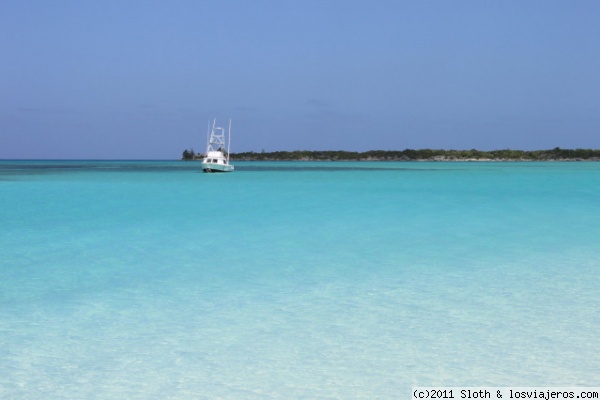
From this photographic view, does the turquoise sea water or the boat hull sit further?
the boat hull

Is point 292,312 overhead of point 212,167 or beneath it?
overhead

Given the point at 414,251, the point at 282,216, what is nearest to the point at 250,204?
the point at 282,216

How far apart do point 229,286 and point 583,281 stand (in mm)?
4836

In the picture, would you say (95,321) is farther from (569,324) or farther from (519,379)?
(569,324)

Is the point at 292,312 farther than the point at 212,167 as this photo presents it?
No

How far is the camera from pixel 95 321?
275 inches

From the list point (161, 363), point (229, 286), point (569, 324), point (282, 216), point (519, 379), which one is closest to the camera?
point (519, 379)

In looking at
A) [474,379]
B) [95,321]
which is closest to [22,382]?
[95,321]

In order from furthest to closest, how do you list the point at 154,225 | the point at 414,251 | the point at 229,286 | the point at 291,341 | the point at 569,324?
the point at 154,225
the point at 414,251
the point at 229,286
the point at 569,324
the point at 291,341

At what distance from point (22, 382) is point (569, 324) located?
16.5 ft

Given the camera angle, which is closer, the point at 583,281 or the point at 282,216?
the point at 583,281

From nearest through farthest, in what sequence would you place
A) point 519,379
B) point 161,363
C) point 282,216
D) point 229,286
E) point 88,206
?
point 519,379
point 161,363
point 229,286
point 282,216
point 88,206

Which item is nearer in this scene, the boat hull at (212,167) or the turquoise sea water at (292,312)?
the turquoise sea water at (292,312)

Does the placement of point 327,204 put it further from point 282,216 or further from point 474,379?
point 474,379
